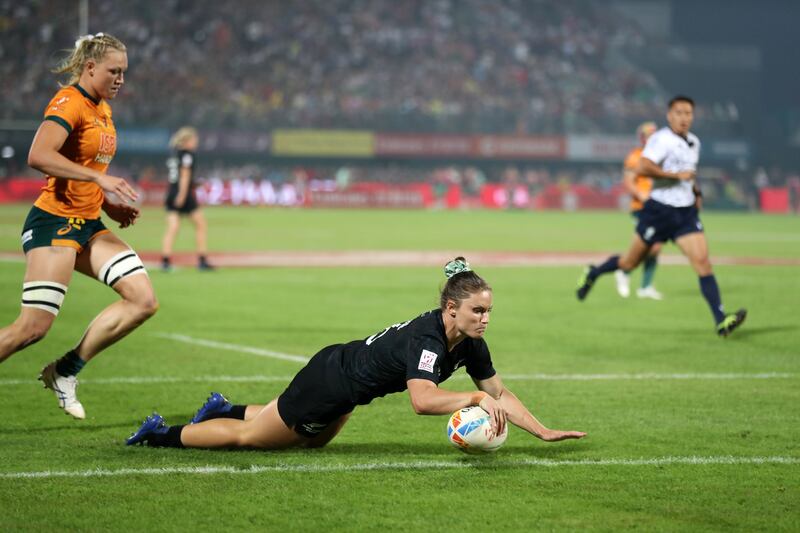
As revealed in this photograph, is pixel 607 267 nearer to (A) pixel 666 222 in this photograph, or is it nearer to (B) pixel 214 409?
(A) pixel 666 222

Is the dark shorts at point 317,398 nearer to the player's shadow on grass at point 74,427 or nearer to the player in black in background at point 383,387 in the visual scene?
the player in black in background at point 383,387

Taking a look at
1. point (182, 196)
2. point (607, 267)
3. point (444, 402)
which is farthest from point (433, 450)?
point (182, 196)

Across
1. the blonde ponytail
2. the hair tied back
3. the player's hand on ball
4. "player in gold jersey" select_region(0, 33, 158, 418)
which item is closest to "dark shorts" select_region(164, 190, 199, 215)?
"player in gold jersey" select_region(0, 33, 158, 418)

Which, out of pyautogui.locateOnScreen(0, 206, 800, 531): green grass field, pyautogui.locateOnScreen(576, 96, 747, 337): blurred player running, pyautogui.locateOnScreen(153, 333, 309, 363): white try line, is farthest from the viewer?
pyautogui.locateOnScreen(576, 96, 747, 337): blurred player running

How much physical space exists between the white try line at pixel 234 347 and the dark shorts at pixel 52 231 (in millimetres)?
3654

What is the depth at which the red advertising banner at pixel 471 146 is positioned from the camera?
172ft

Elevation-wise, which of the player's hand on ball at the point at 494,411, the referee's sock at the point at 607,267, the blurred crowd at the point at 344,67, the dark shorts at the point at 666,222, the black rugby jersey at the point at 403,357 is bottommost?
the player's hand on ball at the point at 494,411

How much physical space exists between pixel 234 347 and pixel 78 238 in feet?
14.4

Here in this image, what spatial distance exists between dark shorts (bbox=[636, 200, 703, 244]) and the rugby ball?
723 centimetres

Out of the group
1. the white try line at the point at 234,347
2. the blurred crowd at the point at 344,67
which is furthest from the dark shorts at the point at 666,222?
the blurred crowd at the point at 344,67

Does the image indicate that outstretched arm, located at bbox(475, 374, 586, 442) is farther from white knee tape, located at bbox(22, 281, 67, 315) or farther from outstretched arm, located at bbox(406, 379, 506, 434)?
white knee tape, located at bbox(22, 281, 67, 315)

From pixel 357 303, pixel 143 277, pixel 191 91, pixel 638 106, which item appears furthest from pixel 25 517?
pixel 638 106

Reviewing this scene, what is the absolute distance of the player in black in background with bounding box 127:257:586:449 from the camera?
6.19 meters

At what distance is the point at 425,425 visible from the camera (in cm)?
797
